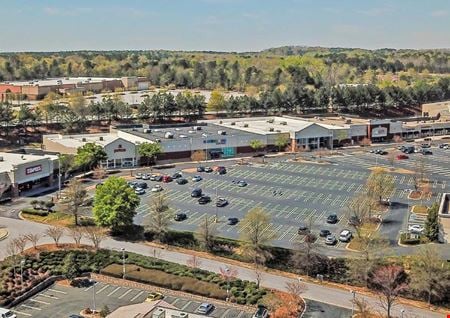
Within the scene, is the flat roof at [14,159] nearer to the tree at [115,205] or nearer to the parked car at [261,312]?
the tree at [115,205]

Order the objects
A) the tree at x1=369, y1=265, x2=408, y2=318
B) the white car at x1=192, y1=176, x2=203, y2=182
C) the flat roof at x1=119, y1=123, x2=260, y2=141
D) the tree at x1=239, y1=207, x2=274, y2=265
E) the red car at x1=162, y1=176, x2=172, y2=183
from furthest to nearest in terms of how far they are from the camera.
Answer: the flat roof at x1=119, y1=123, x2=260, y2=141 → the white car at x1=192, y1=176, x2=203, y2=182 → the red car at x1=162, y1=176, x2=172, y2=183 → the tree at x1=239, y1=207, x2=274, y2=265 → the tree at x1=369, y1=265, x2=408, y2=318

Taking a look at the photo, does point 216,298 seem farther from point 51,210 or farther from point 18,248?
point 51,210

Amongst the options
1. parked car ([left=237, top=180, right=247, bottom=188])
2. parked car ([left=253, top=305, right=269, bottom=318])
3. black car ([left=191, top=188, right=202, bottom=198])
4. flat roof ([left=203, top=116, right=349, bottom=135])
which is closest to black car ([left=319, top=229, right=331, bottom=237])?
parked car ([left=253, top=305, right=269, bottom=318])

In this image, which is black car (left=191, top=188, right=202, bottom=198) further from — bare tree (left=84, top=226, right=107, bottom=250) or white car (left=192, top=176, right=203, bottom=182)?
bare tree (left=84, top=226, right=107, bottom=250)

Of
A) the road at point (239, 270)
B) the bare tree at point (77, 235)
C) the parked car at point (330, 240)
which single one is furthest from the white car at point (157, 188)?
the parked car at point (330, 240)

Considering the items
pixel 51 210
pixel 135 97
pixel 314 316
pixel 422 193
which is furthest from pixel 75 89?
pixel 314 316

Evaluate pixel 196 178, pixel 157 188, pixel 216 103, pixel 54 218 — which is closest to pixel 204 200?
pixel 157 188

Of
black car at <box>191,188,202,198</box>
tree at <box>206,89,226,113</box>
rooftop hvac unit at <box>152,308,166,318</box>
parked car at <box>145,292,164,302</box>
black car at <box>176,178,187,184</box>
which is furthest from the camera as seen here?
tree at <box>206,89,226,113</box>
